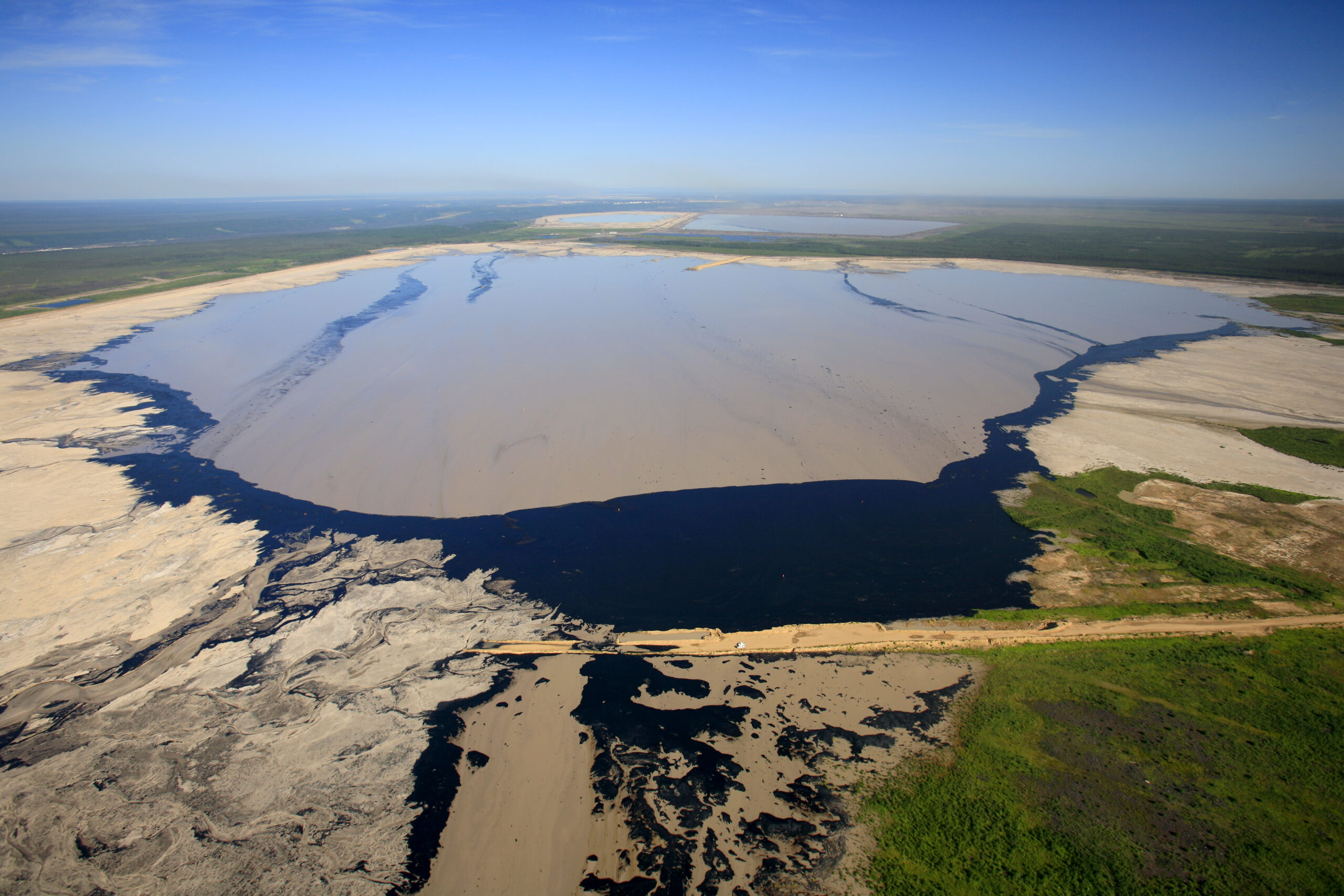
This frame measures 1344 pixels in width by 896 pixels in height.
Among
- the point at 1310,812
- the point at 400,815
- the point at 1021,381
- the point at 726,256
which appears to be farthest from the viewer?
the point at 726,256

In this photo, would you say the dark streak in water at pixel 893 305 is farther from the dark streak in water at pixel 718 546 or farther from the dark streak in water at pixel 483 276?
the dark streak in water at pixel 483 276

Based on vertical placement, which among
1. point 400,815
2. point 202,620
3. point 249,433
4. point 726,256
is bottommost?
point 400,815

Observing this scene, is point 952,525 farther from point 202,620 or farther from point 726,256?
point 726,256

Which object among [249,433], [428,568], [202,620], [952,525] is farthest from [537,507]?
[249,433]

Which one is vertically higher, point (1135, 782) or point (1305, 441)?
point (1305, 441)

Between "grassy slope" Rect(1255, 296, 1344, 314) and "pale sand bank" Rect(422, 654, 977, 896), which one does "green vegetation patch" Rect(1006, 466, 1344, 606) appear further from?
"grassy slope" Rect(1255, 296, 1344, 314)

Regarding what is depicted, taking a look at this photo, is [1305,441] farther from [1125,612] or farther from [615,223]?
[615,223]

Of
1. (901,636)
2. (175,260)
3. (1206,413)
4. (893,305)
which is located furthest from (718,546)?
(175,260)
